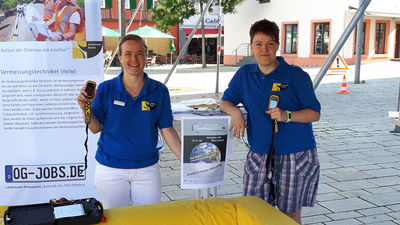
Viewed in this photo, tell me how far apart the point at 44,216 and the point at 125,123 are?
64 centimetres

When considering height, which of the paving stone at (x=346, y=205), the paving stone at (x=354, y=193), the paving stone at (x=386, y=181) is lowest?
the paving stone at (x=346, y=205)

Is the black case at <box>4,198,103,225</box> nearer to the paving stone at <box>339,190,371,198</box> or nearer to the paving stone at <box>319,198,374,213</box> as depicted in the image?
the paving stone at <box>319,198,374,213</box>

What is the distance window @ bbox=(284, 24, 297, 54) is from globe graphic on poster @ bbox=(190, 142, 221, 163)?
2350cm

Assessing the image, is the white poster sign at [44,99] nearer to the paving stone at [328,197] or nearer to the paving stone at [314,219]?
the paving stone at [314,219]

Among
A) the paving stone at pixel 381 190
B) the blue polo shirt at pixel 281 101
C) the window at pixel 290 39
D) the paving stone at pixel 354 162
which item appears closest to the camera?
the blue polo shirt at pixel 281 101

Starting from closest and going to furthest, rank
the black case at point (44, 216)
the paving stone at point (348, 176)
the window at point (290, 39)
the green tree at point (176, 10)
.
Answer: the black case at point (44, 216), the paving stone at point (348, 176), the green tree at point (176, 10), the window at point (290, 39)

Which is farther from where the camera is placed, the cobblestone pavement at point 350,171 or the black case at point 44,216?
the cobblestone pavement at point 350,171

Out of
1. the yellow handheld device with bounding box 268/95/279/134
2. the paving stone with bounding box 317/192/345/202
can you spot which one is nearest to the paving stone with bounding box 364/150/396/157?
the paving stone with bounding box 317/192/345/202

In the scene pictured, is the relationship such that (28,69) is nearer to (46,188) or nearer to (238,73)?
(46,188)

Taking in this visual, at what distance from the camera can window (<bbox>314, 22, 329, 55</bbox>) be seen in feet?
75.9

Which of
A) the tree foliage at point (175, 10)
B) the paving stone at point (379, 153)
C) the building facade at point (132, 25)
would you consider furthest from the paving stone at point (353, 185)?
the building facade at point (132, 25)

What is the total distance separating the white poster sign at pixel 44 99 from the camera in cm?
312

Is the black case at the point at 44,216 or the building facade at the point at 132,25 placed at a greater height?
the building facade at the point at 132,25

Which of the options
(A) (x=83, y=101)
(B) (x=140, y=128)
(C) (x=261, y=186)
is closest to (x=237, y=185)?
(C) (x=261, y=186)
